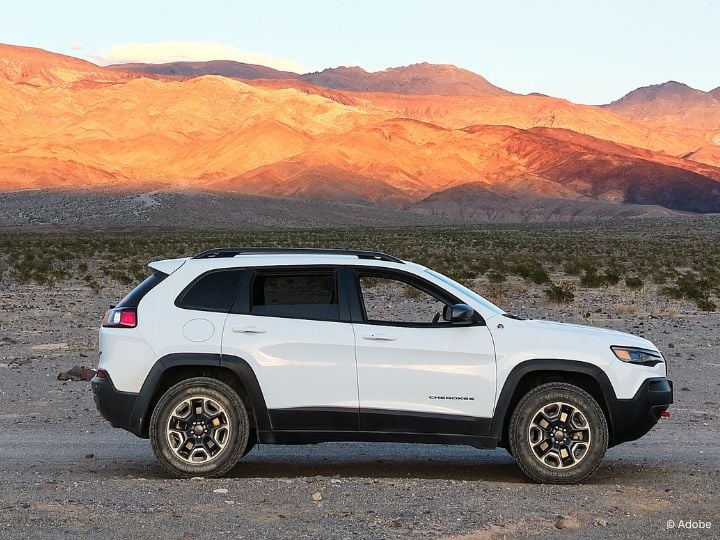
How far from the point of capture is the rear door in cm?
775

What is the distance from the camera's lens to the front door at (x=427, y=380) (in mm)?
7711

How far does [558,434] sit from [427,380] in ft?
3.43

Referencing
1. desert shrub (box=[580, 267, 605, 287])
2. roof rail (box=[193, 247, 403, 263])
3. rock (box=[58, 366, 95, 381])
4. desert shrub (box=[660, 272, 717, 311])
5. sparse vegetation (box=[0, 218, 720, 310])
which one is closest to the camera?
roof rail (box=[193, 247, 403, 263])

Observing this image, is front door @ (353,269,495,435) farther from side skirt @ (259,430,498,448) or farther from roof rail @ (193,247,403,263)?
roof rail @ (193,247,403,263)

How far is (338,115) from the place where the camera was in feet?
616

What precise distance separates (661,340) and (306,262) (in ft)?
38.8

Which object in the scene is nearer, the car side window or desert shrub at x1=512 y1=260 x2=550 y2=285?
the car side window

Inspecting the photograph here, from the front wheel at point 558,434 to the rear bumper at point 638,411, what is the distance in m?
0.12

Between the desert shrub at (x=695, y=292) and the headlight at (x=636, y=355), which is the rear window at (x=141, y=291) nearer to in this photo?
the headlight at (x=636, y=355)

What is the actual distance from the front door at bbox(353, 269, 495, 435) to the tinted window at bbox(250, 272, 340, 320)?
378 mm

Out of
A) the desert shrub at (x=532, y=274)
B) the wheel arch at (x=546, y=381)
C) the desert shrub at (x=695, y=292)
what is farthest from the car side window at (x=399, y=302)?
the wheel arch at (x=546, y=381)

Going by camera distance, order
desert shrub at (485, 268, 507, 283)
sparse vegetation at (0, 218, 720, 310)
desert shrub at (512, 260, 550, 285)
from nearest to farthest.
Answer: sparse vegetation at (0, 218, 720, 310) < desert shrub at (512, 260, 550, 285) < desert shrub at (485, 268, 507, 283)

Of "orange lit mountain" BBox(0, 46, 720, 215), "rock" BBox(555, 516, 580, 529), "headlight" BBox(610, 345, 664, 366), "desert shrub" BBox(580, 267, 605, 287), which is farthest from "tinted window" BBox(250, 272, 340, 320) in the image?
"orange lit mountain" BBox(0, 46, 720, 215)

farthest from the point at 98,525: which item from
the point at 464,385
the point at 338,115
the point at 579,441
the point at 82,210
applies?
the point at 338,115
